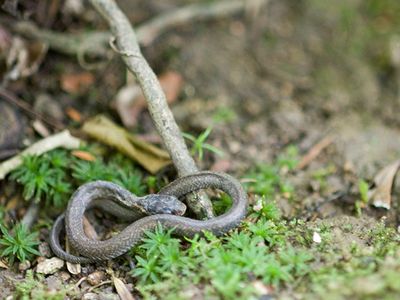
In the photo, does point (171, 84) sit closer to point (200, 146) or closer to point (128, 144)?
point (128, 144)

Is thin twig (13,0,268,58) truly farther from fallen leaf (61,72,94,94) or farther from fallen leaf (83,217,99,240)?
fallen leaf (83,217,99,240)

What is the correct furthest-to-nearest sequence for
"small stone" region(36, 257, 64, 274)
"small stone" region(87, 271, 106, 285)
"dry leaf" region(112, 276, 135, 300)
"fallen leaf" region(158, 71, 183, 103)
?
"fallen leaf" region(158, 71, 183, 103), "small stone" region(36, 257, 64, 274), "small stone" region(87, 271, 106, 285), "dry leaf" region(112, 276, 135, 300)

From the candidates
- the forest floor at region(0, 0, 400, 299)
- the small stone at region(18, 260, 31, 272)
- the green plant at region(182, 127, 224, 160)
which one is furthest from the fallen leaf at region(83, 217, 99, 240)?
the green plant at region(182, 127, 224, 160)

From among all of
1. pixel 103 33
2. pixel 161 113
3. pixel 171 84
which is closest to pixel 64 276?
pixel 161 113

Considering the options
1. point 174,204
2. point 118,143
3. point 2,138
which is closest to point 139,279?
point 174,204

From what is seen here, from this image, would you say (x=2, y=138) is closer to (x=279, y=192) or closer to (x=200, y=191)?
(x=200, y=191)
